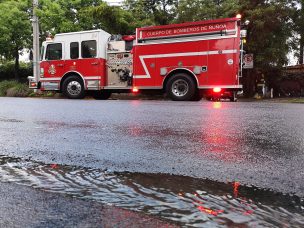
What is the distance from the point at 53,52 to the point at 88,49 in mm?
1723

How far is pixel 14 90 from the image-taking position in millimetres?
24938

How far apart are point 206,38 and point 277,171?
422 inches

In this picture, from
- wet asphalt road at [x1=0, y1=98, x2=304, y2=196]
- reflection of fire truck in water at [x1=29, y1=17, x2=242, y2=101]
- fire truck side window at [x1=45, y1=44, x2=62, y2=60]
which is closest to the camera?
wet asphalt road at [x1=0, y1=98, x2=304, y2=196]

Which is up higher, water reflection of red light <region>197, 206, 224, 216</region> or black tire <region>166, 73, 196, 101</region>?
black tire <region>166, 73, 196, 101</region>

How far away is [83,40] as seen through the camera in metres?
15.8

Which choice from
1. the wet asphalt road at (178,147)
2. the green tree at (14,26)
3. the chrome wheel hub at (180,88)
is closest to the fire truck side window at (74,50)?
the chrome wheel hub at (180,88)

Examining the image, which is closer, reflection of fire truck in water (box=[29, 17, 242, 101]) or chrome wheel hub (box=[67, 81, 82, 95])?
reflection of fire truck in water (box=[29, 17, 242, 101])

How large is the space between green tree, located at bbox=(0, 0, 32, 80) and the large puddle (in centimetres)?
2667

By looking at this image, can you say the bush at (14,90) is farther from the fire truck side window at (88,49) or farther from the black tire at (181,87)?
the black tire at (181,87)

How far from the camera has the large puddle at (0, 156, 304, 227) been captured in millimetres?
1875

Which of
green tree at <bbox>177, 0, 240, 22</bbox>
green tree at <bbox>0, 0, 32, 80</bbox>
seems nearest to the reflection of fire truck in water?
green tree at <bbox>177, 0, 240, 22</bbox>

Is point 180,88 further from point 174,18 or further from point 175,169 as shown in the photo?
point 174,18

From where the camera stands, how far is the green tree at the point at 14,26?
89.3ft

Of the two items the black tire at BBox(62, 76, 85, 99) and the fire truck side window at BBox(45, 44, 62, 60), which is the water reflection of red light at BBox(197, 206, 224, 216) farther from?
the fire truck side window at BBox(45, 44, 62, 60)
